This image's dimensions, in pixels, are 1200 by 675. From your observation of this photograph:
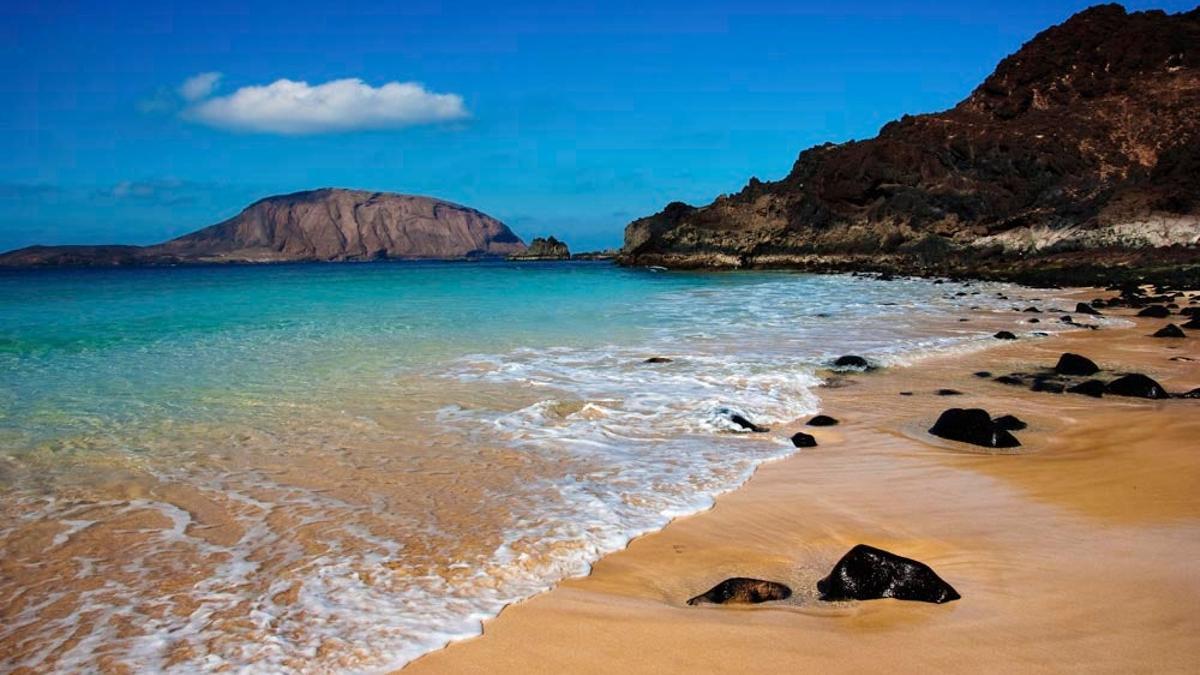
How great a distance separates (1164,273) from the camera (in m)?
31.2

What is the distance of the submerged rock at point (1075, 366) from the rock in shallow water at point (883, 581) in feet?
27.2

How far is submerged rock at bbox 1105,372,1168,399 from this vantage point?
8.80 metres

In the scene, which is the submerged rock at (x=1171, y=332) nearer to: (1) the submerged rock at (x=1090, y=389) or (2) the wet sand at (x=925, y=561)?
(1) the submerged rock at (x=1090, y=389)

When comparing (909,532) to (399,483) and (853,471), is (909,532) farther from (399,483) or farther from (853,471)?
(399,483)

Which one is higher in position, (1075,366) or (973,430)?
(1075,366)

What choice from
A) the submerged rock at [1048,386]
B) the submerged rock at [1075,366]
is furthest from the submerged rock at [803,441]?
the submerged rock at [1075,366]

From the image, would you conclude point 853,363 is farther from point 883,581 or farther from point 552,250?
point 552,250

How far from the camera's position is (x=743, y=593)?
379 centimetres

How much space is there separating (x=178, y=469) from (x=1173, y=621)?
6.75m

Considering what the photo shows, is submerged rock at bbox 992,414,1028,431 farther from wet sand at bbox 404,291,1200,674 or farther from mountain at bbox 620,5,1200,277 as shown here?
mountain at bbox 620,5,1200,277

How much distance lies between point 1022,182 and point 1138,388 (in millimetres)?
49433

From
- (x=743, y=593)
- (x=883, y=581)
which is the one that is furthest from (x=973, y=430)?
(x=743, y=593)

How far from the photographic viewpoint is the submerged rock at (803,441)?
707cm

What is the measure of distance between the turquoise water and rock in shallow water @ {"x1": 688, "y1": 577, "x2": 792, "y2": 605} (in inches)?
32.0
